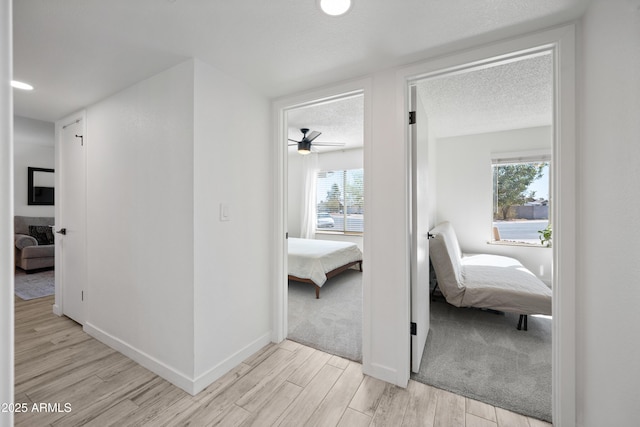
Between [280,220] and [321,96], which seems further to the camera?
[280,220]

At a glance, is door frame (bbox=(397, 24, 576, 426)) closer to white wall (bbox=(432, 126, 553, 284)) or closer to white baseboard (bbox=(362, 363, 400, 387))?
white baseboard (bbox=(362, 363, 400, 387))

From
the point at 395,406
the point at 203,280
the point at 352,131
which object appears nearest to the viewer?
the point at 395,406

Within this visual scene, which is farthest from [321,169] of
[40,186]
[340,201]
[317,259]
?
[40,186]

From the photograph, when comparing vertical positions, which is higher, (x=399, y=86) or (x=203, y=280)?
(x=399, y=86)

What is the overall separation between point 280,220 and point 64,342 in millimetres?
2234

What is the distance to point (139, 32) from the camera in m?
1.48

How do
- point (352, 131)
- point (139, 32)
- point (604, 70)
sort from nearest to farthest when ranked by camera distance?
point (604, 70), point (139, 32), point (352, 131)

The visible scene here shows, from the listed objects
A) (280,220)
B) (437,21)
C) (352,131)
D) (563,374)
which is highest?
(352,131)

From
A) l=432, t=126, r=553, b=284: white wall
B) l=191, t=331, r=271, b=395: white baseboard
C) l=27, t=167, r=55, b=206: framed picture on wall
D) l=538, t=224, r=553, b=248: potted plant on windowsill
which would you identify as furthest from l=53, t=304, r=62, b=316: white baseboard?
l=538, t=224, r=553, b=248: potted plant on windowsill

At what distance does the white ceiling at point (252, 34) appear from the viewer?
129 cm

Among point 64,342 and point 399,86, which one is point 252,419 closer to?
point 64,342

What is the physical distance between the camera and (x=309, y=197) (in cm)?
601

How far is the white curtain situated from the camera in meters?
5.94

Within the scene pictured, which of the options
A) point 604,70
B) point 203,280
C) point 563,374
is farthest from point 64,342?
point 604,70
